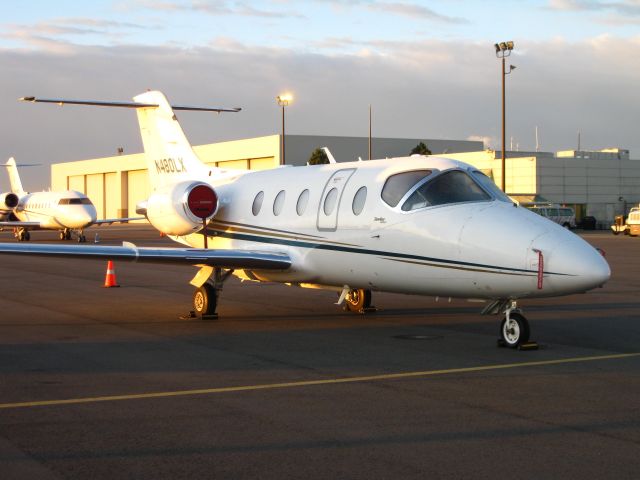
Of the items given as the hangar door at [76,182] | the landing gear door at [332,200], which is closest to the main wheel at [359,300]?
the landing gear door at [332,200]

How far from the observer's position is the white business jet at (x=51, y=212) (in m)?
50.2

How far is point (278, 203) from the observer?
15.0 m

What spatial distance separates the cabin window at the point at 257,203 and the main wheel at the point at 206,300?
157 cm

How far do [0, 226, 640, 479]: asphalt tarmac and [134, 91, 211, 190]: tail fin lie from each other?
3752 mm

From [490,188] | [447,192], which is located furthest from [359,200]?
[490,188]

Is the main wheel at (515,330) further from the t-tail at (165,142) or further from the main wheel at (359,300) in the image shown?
the t-tail at (165,142)

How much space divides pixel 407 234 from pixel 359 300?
3752mm

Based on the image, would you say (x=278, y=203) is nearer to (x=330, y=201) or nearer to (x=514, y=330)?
(x=330, y=201)

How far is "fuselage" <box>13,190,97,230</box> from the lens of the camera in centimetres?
5016

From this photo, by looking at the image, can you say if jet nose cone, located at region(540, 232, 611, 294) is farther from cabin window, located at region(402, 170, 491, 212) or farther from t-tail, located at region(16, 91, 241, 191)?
t-tail, located at region(16, 91, 241, 191)

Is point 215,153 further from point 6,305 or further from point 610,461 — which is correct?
point 610,461

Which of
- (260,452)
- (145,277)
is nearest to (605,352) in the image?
(260,452)

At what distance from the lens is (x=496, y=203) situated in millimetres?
11508

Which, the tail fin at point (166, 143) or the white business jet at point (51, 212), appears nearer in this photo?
the tail fin at point (166, 143)
